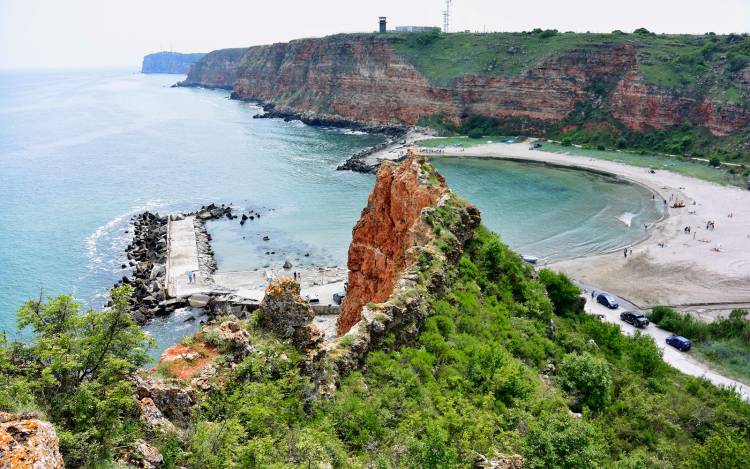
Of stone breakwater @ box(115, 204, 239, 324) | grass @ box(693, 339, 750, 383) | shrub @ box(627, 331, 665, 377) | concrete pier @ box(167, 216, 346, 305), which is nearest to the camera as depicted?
shrub @ box(627, 331, 665, 377)

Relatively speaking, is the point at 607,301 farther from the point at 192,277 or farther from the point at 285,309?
the point at 192,277

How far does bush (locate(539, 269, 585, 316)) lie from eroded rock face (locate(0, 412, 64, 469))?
28.5 m

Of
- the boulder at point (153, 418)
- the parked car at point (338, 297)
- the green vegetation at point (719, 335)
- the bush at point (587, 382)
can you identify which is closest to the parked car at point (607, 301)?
the green vegetation at point (719, 335)

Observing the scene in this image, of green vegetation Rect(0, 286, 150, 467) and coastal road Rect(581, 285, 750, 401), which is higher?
green vegetation Rect(0, 286, 150, 467)

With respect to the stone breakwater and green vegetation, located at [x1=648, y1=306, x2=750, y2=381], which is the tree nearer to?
green vegetation, located at [x1=648, y1=306, x2=750, y2=381]

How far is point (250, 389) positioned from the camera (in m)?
13.2

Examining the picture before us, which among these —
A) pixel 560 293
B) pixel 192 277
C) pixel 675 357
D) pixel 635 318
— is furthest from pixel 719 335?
pixel 192 277

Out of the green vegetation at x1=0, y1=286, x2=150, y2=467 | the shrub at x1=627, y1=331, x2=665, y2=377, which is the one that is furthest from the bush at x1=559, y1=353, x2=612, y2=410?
the green vegetation at x1=0, y1=286, x2=150, y2=467

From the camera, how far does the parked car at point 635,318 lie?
45.3 metres

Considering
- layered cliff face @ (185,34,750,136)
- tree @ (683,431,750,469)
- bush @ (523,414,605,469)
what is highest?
layered cliff face @ (185,34,750,136)

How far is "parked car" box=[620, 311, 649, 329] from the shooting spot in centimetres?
4528

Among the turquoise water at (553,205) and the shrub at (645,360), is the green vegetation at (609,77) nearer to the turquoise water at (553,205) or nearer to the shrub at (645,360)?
the turquoise water at (553,205)

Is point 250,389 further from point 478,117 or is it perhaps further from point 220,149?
point 478,117

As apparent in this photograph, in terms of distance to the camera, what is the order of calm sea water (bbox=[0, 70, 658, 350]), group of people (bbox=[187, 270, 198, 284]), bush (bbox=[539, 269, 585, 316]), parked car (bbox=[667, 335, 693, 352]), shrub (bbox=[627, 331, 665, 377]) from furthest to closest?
1. calm sea water (bbox=[0, 70, 658, 350])
2. group of people (bbox=[187, 270, 198, 284])
3. parked car (bbox=[667, 335, 693, 352])
4. bush (bbox=[539, 269, 585, 316])
5. shrub (bbox=[627, 331, 665, 377])
